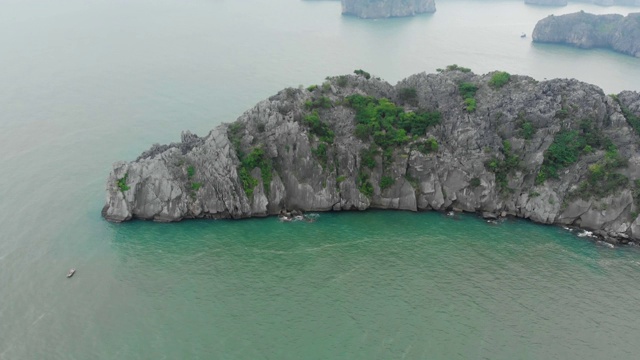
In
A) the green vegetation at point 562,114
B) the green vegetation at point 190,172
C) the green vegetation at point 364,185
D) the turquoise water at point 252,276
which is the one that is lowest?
the turquoise water at point 252,276

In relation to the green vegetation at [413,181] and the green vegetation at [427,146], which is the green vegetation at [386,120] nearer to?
the green vegetation at [427,146]

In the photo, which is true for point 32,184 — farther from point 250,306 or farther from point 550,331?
point 550,331

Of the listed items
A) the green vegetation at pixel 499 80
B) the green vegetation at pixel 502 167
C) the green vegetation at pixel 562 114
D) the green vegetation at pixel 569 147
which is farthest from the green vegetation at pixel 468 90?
the green vegetation at pixel 569 147

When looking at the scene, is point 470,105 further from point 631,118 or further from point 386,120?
point 631,118

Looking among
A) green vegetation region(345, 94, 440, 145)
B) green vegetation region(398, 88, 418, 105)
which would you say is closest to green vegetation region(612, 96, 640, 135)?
green vegetation region(345, 94, 440, 145)

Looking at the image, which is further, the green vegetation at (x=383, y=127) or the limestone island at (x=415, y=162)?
the green vegetation at (x=383, y=127)

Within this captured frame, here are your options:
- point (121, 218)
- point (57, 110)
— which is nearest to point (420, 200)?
point (121, 218)

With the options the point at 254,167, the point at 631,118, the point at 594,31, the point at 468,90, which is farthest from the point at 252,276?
the point at 594,31
